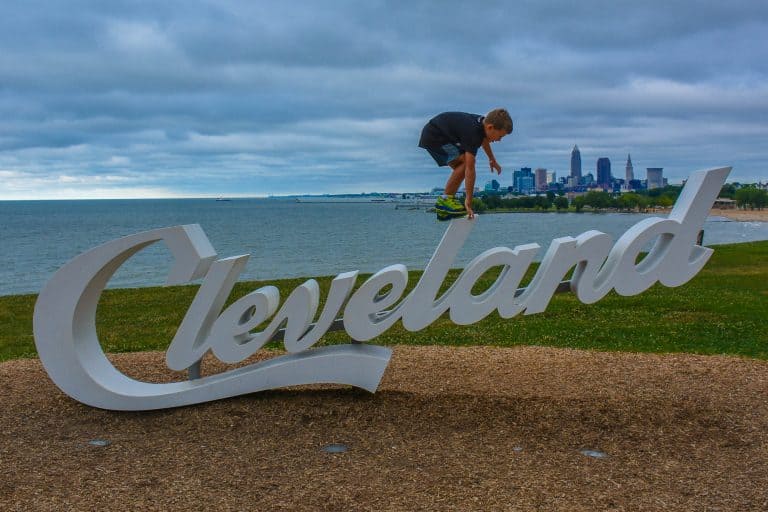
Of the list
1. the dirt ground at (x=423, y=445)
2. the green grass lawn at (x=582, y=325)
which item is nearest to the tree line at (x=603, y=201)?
the green grass lawn at (x=582, y=325)

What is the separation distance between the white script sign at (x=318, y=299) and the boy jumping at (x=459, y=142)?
0.38m

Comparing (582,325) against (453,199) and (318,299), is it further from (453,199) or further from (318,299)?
(318,299)

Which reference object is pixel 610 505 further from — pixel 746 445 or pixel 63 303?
pixel 63 303

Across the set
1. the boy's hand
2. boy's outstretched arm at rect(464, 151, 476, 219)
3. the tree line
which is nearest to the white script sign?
the boy's hand

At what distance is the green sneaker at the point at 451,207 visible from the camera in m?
9.09

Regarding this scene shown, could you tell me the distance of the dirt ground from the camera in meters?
6.84

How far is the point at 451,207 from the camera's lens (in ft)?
29.9

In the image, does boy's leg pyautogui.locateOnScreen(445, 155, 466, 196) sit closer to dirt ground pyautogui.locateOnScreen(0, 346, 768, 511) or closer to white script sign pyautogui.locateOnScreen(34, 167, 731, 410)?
white script sign pyautogui.locateOnScreen(34, 167, 731, 410)

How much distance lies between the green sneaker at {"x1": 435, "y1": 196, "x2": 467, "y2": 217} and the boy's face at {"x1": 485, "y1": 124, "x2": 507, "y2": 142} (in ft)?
2.76

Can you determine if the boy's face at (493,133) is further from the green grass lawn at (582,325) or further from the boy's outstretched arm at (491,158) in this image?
the green grass lawn at (582,325)

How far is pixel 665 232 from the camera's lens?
8758 mm

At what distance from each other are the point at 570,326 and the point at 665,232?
7519 mm

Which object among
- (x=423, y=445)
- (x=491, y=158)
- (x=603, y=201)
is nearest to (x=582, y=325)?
(x=491, y=158)

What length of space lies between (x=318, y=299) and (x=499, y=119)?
9.56 ft
